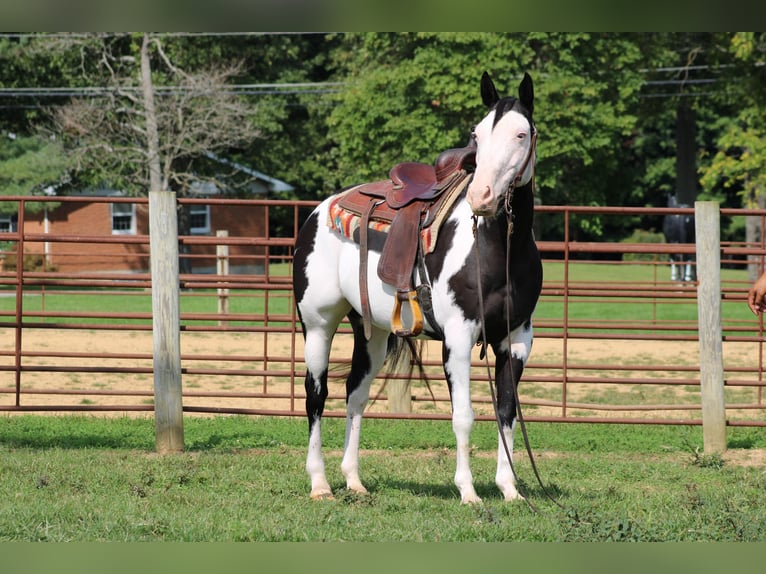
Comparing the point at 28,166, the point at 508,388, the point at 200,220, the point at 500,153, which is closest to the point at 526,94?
the point at 500,153

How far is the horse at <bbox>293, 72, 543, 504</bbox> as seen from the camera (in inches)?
190

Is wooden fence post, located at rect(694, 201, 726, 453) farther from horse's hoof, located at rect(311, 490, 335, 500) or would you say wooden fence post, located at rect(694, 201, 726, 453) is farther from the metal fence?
horse's hoof, located at rect(311, 490, 335, 500)

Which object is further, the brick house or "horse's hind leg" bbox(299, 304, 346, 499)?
the brick house

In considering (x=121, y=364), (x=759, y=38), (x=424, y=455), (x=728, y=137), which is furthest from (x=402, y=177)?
(x=728, y=137)

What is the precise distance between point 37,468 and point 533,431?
408cm

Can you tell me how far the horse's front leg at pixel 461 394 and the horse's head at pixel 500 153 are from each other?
0.83 meters

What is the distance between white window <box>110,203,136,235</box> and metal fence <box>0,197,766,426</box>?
14.5 metres

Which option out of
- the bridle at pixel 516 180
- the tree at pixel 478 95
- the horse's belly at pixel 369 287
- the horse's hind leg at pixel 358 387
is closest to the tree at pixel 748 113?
the tree at pixel 478 95

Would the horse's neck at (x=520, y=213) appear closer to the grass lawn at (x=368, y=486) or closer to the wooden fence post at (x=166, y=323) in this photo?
the grass lawn at (x=368, y=486)

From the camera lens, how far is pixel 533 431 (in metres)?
8.59

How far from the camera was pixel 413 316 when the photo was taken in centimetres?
544

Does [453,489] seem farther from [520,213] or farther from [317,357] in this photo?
[520,213]

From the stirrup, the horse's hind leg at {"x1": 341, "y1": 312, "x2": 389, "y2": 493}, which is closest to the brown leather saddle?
the stirrup

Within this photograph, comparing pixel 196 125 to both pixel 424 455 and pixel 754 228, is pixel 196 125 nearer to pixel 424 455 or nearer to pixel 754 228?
pixel 754 228
